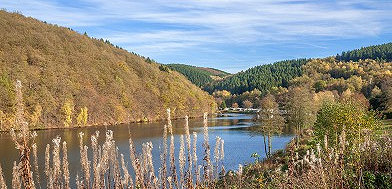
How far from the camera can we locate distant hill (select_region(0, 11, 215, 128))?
7944 cm

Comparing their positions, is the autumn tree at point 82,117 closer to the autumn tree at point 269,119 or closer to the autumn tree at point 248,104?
the autumn tree at point 269,119

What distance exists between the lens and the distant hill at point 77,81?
79.4 m

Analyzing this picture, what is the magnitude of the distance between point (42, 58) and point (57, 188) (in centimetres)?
9643

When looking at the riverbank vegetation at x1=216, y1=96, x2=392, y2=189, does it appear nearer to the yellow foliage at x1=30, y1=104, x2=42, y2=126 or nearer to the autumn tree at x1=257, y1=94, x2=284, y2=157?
the autumn tree at x1=257, y1=94, x2=284, y2=157

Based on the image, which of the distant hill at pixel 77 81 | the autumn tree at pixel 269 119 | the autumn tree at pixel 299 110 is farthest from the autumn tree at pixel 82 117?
the autumn tree at pixel 269 119

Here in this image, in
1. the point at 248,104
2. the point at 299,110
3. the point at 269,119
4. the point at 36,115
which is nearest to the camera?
the point at 269,119

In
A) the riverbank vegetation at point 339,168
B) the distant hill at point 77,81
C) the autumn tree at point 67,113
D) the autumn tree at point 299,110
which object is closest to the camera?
the riverbank vegetation at point 339,168

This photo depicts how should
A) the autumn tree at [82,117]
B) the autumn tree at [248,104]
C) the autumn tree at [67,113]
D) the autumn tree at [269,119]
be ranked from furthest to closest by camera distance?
the autumn tree at [248,104] < the autumn tree at [82,117] < the autumn tree at [67,113] < the autumn tree at [269,119]

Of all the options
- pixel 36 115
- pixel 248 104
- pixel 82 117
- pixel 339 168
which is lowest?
pixel 82 117

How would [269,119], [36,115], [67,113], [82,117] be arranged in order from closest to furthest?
[269,119], [36,115], [67,113], [82,117]

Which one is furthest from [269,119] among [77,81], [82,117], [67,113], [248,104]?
[248,104]

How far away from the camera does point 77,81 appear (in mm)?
98875

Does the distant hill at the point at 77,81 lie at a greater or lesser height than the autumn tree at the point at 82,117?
greater

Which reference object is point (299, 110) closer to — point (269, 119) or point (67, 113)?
point (269, 119)
